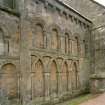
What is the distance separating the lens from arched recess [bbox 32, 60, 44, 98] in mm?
10973

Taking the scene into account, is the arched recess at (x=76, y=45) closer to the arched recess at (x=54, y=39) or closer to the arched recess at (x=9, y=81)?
the arched recess at (x=54, y=39)

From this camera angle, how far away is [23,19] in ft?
34.1

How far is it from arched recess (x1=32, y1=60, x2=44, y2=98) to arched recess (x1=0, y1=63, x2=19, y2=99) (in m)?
1.39

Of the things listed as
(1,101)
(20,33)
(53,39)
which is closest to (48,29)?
(53,39)

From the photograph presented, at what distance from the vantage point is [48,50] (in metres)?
12.2

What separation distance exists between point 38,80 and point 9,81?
2267mm

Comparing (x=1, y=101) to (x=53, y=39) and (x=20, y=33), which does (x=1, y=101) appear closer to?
(x=20, y=33)

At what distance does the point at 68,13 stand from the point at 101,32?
4246 mm

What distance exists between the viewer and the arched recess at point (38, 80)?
1097cm

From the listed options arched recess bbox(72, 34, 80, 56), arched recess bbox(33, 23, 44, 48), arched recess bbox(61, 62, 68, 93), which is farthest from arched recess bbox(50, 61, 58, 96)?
arched recess bbox(72, 34, 80, 56)

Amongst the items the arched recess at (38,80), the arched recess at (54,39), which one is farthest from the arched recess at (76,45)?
the arched recess at (38,80)

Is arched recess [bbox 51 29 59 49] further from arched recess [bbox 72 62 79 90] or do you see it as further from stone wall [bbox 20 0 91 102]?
arched recess [bbox 72 62 79 90]

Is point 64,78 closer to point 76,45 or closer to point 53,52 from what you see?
point 53,52

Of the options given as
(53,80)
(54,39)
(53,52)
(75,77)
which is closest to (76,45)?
(75,77)
